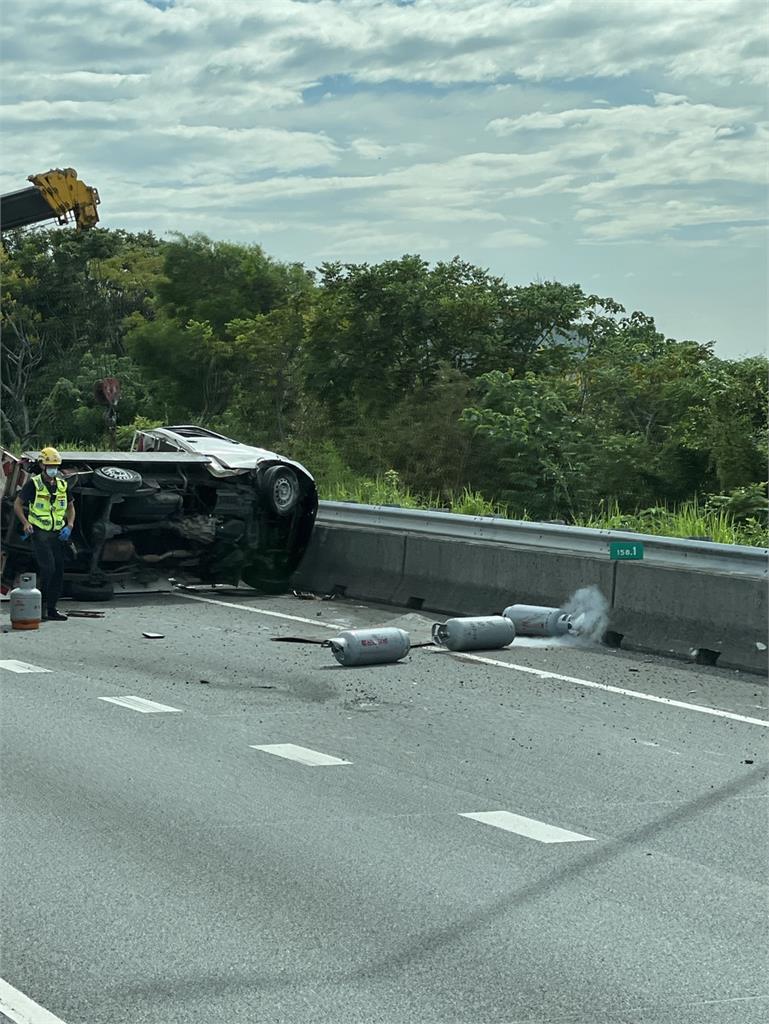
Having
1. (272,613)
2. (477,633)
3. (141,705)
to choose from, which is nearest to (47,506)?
(272,613)

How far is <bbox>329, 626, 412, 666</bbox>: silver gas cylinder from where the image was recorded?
485 inches

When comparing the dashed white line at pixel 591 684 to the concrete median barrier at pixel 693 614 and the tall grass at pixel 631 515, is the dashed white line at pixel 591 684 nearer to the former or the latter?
the concrete median barrier at pixel 693 614

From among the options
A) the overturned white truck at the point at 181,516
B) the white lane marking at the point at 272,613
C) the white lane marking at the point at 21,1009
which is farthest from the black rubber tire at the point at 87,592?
the white lane marking at the point at 21,1009

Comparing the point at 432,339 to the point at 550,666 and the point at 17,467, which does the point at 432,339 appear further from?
the point at 550,666

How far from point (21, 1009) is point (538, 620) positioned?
29.8 ft

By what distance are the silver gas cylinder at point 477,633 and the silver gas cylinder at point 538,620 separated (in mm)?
562

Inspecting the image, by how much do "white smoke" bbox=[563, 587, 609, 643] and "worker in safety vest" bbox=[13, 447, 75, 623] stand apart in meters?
4.92

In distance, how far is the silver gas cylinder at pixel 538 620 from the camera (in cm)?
1374

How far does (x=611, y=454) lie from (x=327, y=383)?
384 inches

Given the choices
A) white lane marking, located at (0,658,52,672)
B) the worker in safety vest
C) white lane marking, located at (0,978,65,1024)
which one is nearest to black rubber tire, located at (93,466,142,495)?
the worker in safety vest

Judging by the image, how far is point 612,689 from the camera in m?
11.3

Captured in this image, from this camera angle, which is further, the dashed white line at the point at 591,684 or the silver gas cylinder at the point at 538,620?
the silver gas cylinder at the point at 538,620

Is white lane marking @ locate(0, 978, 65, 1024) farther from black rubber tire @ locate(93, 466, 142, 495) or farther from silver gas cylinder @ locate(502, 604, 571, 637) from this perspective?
black rubber tire @ locate(93, 466, 142, 495)

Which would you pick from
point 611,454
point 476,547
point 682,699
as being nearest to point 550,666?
point 682,699
